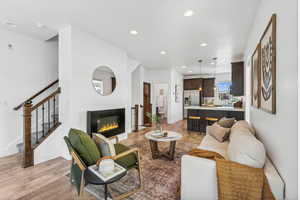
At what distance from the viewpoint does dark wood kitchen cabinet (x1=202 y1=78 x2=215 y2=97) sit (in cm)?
820

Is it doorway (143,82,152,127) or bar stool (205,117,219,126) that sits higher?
doorway (143,82,152,127)

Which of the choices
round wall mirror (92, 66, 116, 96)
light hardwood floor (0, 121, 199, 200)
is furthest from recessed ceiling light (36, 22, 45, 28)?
light hardwood floor (0, 121, 199, 200)

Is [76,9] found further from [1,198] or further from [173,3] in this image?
[1,198]

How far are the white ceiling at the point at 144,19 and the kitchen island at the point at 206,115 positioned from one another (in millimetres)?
2076

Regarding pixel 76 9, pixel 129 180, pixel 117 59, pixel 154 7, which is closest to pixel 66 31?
pixel 76 9

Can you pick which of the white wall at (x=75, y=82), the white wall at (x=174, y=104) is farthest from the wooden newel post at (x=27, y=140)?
the white wall at (x=174, y=104)

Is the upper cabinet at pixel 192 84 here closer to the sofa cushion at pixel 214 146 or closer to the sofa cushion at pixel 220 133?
the sofa cushion at pixel 220 133

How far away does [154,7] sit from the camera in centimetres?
233

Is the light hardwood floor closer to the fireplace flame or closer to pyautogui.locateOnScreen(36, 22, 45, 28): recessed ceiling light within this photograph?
the fireplace flame

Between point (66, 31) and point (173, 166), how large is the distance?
139 inches

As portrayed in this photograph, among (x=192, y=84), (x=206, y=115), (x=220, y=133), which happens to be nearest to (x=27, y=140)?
(x=220, y=133)

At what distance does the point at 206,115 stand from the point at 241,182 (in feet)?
13.3

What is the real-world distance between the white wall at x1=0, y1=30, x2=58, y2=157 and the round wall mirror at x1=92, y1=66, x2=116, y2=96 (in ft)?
4.91

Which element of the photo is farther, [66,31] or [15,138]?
[15,138]
